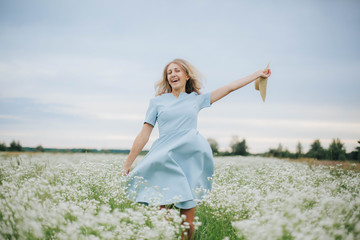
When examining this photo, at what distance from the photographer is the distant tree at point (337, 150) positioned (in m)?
11.4

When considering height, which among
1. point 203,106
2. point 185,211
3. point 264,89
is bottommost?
point 185,211

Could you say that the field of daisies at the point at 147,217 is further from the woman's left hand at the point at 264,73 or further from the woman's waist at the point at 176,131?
the woman's left hand at the point at 264,73

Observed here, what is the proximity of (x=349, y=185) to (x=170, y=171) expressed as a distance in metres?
3.56

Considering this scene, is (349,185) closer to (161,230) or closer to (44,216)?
(161,230)

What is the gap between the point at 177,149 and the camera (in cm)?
409

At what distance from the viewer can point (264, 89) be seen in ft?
15.5

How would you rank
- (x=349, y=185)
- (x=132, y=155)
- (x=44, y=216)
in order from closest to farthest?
(x=44, y=216), (x=132, y=155), (x=349, y=185)

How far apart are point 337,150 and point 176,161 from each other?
9325 mm

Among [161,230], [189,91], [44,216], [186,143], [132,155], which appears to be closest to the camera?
[161,230]

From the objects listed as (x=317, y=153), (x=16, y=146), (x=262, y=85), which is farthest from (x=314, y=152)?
(x=16, y=146)

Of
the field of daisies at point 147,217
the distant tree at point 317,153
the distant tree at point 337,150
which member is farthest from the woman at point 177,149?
the distant tree at point 317,153

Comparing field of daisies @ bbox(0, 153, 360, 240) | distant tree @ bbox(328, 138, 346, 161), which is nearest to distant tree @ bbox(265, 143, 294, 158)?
distant tree @ bbox(328, 138, 346, 161)

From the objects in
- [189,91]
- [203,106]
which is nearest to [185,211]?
[203,106]

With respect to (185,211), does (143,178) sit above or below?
above
